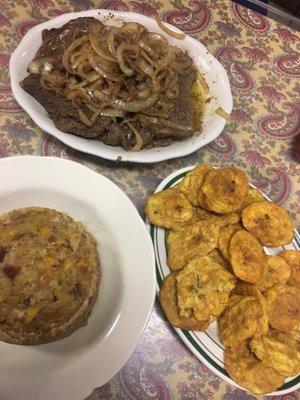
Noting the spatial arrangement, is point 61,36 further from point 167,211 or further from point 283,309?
point 283,309

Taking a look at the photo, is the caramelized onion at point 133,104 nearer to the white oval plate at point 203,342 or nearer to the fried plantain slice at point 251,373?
the white oval plate at point 203,342

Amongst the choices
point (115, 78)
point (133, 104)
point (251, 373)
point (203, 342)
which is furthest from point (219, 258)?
point (115, 78)

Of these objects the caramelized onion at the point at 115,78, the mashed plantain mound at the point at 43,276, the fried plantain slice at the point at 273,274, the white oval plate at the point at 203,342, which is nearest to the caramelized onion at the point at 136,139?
the caramelized onion at the point at 115,78

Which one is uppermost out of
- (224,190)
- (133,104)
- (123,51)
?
(123,51)

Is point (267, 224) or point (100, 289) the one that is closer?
point (100, 289)

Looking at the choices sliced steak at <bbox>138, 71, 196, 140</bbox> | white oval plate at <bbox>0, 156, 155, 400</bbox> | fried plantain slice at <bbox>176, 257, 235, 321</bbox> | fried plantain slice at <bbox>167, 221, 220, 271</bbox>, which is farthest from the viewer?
sliced steak at <bbox>138, 71, 196, 140</bbox>

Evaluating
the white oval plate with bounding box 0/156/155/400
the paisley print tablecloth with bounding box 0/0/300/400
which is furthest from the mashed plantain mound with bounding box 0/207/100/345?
the paisley print tablecloth with bounding box 0/0/300/400

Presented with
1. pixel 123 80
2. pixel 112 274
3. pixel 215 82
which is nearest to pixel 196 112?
pixel 215 82

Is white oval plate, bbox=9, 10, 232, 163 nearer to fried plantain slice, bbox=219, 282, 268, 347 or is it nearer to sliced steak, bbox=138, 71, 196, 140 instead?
sliced steak, bbox=138, 71, 196, 140
